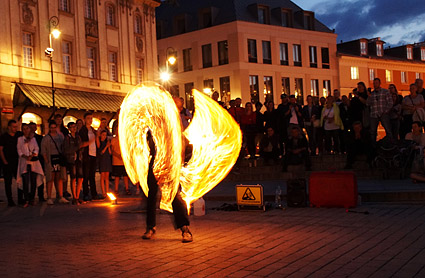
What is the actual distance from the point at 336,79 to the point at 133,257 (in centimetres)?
5673

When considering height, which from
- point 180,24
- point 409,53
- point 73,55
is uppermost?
point 180,24

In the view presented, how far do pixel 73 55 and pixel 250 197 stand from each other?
27.9 meters

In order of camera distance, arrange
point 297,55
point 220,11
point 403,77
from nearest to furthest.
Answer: point 220,11
point 297,55
point 403,77

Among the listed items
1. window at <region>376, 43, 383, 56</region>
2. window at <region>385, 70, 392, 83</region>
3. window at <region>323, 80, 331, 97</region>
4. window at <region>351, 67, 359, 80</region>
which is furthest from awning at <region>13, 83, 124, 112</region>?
window at <region>376, 43, 383, 56</region>

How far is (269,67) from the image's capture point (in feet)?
186

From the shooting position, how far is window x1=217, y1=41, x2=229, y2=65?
5494cm

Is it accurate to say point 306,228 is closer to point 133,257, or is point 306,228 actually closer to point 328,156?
point 133,257

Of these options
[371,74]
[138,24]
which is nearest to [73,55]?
[138,24]

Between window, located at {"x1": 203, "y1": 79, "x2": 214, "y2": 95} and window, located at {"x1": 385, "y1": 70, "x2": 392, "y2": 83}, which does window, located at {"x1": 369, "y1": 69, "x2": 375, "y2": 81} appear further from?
window, located at {"x1": 203, "y1": 79, "x2": 214, "y2": 95}

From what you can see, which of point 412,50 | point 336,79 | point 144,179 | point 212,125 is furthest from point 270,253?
point 412,50

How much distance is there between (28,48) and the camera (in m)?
34.4

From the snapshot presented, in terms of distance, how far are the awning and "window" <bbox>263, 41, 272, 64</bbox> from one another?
65.1 feet

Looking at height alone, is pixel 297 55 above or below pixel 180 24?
below

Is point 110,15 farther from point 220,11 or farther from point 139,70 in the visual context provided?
point 220,11
